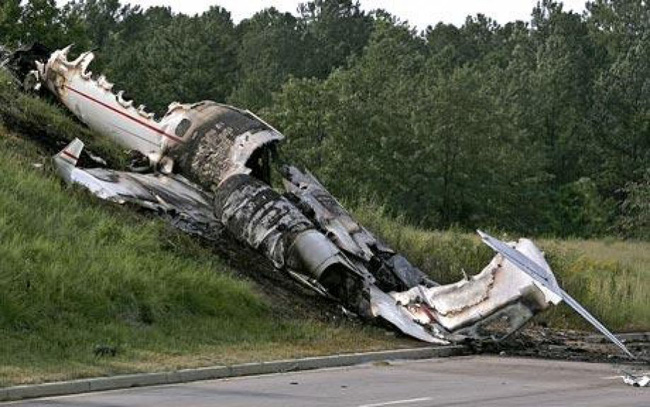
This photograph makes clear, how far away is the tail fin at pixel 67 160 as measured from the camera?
76.9 ft

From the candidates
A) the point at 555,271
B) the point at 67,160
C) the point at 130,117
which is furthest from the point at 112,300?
the point at 555,271

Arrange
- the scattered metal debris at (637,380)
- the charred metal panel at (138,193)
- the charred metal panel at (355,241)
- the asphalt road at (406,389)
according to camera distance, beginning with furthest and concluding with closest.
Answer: the charred metal panel at (138,193) → the charred metal panel at (355,241) → the scattered metal debris at (637,380) → the asphalt road at (406,389)

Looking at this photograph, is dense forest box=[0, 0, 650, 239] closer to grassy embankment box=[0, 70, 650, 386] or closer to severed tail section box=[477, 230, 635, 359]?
grassy embankment box=[0, 70, 650, 386]

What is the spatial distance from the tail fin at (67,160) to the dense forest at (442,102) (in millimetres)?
19324

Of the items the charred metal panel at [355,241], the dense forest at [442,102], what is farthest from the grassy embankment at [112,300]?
the dense forest at [442,102]

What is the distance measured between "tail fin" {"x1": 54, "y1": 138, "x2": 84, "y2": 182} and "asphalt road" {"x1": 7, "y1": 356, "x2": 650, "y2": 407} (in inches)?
351

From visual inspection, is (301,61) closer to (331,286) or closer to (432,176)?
(432,176)

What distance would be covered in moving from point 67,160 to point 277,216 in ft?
16.4

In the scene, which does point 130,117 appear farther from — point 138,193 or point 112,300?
point 112,300

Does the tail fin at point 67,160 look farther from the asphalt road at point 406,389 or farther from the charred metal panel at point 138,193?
the asphalt road at point 406,389

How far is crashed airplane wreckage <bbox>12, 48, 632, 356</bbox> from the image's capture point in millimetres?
20172

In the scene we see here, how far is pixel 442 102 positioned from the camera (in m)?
58.6

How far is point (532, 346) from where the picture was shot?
70.4 ft

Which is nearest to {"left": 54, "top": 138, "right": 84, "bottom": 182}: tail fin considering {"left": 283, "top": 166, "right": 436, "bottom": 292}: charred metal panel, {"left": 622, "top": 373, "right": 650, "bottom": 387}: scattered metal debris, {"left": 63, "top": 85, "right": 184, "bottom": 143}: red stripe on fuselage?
{"left": 63, "top": 85, "right": 184, "bottom": 143}: red stripe on fuselage
